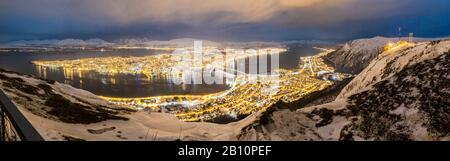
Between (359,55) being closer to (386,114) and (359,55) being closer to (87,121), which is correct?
(386,114)

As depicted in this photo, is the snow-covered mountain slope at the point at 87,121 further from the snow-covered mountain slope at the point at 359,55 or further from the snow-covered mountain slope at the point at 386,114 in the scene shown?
the snow-covered mountain slope at the point at 359,55

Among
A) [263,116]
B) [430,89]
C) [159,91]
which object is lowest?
[159,91]

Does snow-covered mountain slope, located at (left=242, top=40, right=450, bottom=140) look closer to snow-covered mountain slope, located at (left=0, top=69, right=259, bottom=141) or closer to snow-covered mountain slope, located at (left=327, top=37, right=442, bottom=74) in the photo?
snow-covered mountain slope, located at (left=0, top=69, right=259, bottom=141)

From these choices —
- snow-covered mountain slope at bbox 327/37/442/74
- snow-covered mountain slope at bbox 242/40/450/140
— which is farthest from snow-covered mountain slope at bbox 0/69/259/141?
snow-covered mountain slope at bbox 327/37/442/74

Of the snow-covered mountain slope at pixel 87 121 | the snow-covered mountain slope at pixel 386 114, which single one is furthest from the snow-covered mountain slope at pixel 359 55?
the snow-covered mountain slope at pixel 87 121
